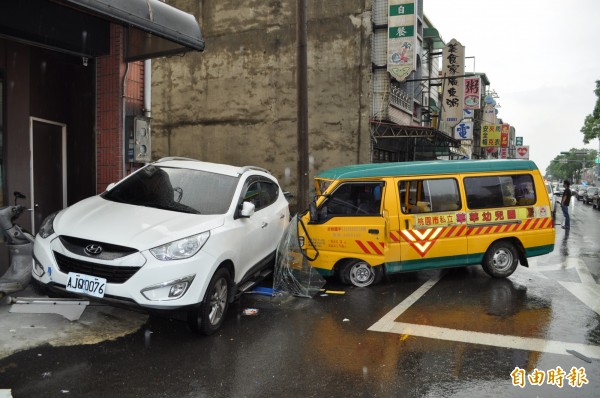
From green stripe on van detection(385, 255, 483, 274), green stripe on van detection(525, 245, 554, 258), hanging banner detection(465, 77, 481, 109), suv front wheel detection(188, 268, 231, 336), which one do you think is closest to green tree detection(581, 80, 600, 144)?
hanging banner detection(465, 77, 481, 109)

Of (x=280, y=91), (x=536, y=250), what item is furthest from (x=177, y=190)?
(x=280, y=91)

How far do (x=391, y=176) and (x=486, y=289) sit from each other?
2.36 meters

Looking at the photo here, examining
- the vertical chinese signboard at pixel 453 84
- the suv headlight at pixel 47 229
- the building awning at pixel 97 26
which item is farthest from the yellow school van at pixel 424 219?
the vertical chinese signboard at pixel 453 84

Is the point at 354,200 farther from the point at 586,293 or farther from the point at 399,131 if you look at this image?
the point at 399,131

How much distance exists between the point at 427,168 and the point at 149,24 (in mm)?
4815

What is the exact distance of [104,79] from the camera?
340 inches

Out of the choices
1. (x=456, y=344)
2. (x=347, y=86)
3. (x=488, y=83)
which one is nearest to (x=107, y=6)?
(x=456, y=344)

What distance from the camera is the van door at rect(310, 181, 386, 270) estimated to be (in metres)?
7.33

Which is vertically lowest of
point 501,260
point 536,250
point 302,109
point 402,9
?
point 501,260

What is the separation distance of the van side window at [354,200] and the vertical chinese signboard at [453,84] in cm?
1334

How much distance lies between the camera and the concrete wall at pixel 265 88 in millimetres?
15594

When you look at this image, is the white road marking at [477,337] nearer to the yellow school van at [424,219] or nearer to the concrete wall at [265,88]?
the yellow school van at [424,219]

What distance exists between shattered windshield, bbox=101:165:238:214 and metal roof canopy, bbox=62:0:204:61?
6.52 ft

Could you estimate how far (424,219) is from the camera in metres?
7.52
